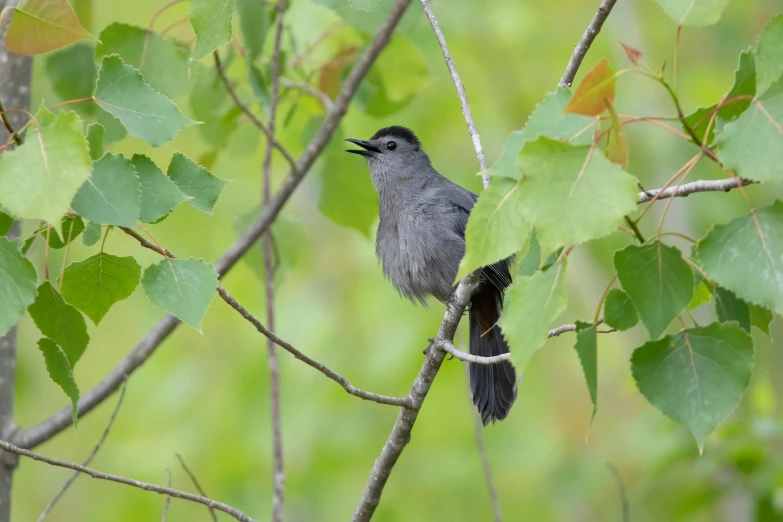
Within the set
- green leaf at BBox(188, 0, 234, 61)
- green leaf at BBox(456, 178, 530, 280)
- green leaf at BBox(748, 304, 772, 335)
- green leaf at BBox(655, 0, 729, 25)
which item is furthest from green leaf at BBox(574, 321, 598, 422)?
green leaf at BBox(188, 0, 234, 61)

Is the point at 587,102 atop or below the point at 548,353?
atop

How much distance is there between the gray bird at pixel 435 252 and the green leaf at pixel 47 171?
2.66 m

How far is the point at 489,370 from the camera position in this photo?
4035mm

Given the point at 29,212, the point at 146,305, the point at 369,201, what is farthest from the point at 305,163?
the point at 146,305

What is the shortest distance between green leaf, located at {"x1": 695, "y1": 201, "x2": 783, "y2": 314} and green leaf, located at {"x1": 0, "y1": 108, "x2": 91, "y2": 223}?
45.2 inches

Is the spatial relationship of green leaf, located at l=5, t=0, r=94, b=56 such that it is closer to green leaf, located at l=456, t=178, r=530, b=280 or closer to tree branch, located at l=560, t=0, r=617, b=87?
green leaf, located at l=456, t=178, r=530, b=280

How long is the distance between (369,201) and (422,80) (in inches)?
24.2

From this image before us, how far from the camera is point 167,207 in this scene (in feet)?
5.81

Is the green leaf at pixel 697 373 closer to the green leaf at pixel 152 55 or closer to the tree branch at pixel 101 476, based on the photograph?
the tree branch at pixel 101 476

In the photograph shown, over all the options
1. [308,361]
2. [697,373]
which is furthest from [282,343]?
[697,373]

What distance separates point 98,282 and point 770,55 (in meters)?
1.54

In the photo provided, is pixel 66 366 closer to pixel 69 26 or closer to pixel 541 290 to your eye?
pixel 69 26

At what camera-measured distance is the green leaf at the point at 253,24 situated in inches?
128

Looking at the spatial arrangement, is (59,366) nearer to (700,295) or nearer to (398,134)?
(700,295)
